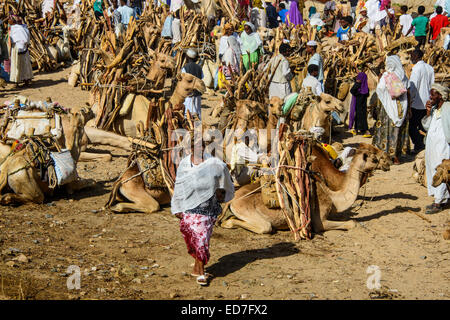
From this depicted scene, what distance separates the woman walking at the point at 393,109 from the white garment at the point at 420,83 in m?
0.80

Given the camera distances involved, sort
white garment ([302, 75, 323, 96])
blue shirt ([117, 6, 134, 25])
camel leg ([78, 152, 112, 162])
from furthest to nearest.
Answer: blue shirt ([117, 6, 134, 25]), white garment ([302, 75, 323, 96]), camel leg ([78, 152, 112, 162])

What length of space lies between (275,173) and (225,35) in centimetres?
906

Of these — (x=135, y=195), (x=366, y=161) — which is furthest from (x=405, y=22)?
(x=135, y=195)

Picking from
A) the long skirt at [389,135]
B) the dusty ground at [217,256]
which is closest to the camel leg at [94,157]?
the dusty ground at [217,256]

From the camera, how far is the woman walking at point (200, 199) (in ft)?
21.2

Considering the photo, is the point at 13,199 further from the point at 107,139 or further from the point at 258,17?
the point at 258,17

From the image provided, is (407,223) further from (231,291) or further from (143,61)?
(143,61)

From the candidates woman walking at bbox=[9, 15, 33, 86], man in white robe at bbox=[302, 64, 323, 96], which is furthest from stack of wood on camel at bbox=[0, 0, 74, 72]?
man in white robe at bbox=[302, 64, 323, 96]

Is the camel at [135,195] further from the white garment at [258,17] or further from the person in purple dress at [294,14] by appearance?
the person in purple dress at [294,14]

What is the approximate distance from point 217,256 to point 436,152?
3.94 meters

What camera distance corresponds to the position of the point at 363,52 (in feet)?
A: 53.4

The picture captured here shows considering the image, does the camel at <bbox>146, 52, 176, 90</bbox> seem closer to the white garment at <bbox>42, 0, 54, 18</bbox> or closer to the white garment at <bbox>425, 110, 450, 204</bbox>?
the white garment at <bbox>425, 110, 450, 204</bbox>

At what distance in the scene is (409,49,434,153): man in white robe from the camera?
12883mm

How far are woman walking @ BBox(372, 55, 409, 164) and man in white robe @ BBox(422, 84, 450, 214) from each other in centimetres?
238
